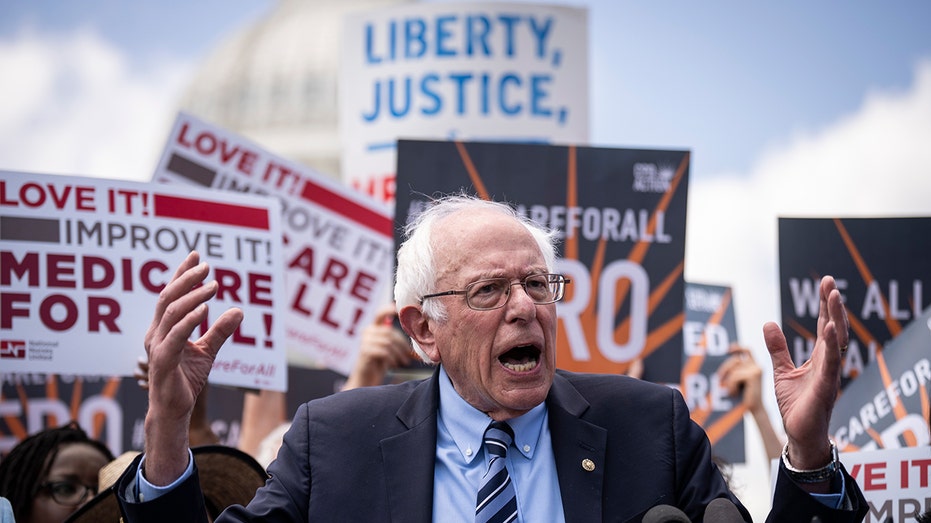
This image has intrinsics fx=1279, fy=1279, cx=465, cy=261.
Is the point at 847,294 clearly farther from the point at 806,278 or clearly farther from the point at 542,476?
the point at 542,476

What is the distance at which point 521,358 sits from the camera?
327cm

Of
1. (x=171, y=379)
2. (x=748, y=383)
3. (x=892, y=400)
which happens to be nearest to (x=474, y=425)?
(x=171, y=379)

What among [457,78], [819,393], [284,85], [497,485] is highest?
[284,85]

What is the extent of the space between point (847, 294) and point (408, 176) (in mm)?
2077

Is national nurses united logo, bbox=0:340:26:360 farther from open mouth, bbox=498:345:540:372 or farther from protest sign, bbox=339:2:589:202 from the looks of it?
protest sign, bbox=339:2:589:202

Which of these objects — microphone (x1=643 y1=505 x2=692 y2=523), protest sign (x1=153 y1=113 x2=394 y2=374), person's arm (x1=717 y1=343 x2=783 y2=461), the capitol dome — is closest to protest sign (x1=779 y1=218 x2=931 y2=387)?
person's arm (x1=717 y1=343 x2=783 y2=461)

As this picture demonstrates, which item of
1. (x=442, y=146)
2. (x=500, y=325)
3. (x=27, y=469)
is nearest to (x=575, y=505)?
(x=500, y=325)

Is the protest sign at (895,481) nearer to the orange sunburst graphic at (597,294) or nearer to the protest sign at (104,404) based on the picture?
the orange sunburst graphic at (597,294)

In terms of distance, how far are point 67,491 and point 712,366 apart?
165 inches

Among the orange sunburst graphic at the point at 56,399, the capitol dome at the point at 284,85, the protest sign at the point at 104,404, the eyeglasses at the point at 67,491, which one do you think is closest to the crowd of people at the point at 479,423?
the eyeglasses at the point at 67,491

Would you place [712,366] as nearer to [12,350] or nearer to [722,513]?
[12,350]

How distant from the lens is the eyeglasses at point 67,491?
498 centimetres

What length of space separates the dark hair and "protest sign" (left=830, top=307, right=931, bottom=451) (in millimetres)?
3065

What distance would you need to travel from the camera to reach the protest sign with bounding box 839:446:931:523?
4.43m
